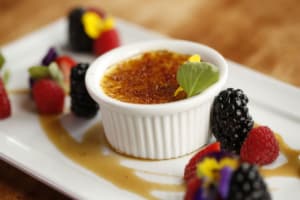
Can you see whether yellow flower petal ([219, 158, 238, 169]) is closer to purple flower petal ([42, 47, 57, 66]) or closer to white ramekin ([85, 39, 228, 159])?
white ramekin ([85, 39, 228, 159])

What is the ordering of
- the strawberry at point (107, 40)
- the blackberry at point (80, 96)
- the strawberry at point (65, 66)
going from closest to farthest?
1. the blackberry at point (80, 96)
2. the strawberry at point (65, 66)
3. the strawberry at point (107, 40)

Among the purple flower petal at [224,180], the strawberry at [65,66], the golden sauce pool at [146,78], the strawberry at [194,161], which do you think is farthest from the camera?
the strawberry at [65,66]

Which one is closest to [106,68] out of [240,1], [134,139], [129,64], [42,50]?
[129,64]

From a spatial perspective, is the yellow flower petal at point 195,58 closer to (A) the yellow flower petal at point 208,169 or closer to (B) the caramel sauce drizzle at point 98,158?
(B) the caramel sauce drizzle at point 98,158

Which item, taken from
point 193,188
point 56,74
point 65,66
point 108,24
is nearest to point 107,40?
point 108,24

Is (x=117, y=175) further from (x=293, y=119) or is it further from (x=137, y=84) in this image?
(x=293, y=119)

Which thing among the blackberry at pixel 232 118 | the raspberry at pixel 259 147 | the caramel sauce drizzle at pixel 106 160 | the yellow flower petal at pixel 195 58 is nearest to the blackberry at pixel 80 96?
the caramel sauce drizzle at pixel 106 160

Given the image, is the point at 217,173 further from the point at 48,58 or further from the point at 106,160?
the point at 48,58
